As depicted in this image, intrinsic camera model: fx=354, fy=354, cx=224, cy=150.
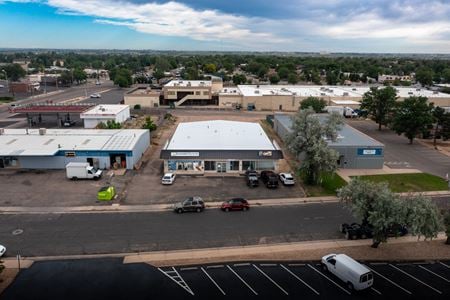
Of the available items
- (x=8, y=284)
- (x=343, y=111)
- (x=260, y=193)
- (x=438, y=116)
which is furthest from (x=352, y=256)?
(x=343, y=111)

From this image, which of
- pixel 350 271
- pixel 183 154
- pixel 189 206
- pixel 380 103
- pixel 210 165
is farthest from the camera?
pixel 380 103

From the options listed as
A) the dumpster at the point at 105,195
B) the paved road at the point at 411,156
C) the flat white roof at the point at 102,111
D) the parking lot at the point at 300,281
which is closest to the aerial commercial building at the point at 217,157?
the dumpster at the point at 105,195

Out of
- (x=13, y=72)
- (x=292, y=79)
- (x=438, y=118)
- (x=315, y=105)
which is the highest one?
(x=13, y=72)

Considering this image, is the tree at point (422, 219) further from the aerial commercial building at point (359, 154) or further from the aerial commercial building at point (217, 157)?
A: the aerial commercial building at point (359, 154)

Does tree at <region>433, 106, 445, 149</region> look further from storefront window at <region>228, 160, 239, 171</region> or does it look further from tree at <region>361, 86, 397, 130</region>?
storefront window at <region>228, 160, 239, 171</region>

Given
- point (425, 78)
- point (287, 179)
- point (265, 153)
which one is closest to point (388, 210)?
point (287, 179)

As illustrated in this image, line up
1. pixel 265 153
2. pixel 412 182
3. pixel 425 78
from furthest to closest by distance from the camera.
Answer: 1. pixel 425 78
2. pixel 265 153
3. pixel 412 182

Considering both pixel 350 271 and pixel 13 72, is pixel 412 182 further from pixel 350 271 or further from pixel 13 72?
pixel 13 72
